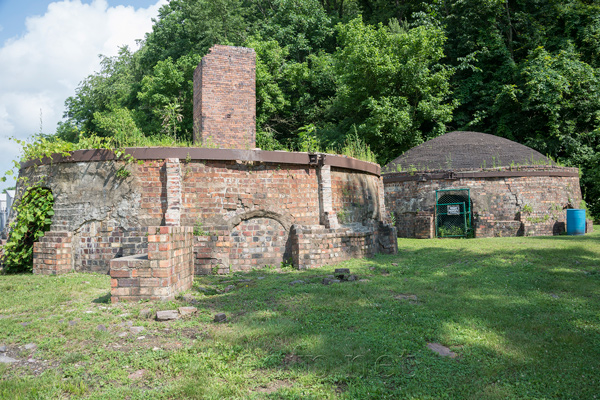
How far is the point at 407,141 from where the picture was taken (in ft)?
72.9

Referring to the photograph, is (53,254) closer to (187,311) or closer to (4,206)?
(187,311)

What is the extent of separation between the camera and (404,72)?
21.1 meters

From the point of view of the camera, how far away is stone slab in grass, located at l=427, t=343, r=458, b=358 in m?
3.48

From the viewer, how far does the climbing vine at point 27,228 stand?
7895mm

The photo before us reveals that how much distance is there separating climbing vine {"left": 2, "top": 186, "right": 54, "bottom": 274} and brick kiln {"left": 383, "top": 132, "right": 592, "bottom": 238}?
1184cm

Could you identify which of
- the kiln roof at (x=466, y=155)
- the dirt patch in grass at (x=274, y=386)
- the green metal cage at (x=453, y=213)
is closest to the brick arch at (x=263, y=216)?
the dirt patch in grass at (x=274, y=386)

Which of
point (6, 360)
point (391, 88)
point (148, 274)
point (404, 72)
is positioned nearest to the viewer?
point (6, 360)

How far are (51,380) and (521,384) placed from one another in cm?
345

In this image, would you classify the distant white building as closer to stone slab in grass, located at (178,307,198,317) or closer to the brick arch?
the brick arch

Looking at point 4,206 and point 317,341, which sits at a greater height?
point 4,206

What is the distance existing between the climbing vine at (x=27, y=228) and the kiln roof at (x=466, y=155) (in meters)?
12.7

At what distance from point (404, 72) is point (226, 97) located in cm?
1073

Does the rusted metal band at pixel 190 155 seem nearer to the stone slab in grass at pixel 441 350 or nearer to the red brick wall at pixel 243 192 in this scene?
the red brick wall at pixel 243 192

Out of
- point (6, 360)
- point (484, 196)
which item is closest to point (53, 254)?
point (6, 360)
